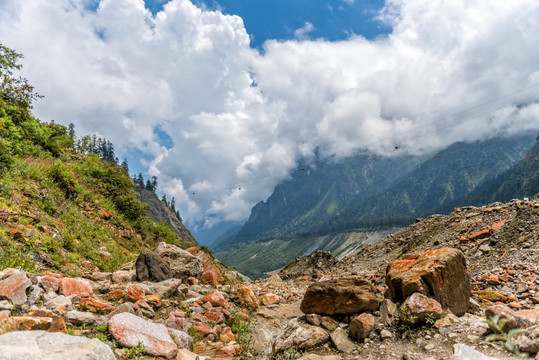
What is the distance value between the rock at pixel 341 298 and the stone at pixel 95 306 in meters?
6.24

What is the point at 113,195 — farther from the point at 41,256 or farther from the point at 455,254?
the point at 455,254

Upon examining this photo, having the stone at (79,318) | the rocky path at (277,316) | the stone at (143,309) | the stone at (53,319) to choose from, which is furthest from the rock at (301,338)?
the stone at (53,319)

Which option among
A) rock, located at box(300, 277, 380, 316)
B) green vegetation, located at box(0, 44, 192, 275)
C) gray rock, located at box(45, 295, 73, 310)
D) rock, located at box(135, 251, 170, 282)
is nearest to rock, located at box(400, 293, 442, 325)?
rock, located at box(300, 277, 380, 316)

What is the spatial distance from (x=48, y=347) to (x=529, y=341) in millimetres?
8063

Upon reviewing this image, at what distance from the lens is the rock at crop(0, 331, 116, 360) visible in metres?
4.05

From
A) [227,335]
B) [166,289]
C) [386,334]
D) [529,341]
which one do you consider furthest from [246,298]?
[529,341]

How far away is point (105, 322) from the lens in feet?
23.7

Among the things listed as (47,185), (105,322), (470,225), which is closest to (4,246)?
(105,322)

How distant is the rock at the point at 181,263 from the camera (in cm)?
1406

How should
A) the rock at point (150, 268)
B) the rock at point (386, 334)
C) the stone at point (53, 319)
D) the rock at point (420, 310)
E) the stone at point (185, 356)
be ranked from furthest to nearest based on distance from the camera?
1. the rock at point (150, 268)
2. the rock at point (386, 334)
3. the rock at point (420, 310)
4. the stone at point (185, 356)
5. the stone at point (53, 319)

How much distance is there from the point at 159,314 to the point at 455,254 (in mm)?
9962

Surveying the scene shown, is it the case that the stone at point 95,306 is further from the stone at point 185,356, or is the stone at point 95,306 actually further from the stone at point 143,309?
the stone at point 185,356

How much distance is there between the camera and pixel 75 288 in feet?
28.4

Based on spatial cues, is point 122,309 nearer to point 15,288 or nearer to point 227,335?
point 15,288
